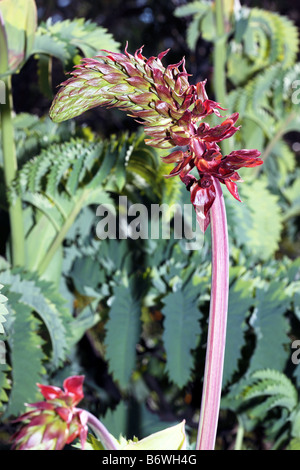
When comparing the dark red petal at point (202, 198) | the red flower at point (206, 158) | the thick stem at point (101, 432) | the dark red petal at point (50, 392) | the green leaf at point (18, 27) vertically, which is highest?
the green leaf at point (18, 27)

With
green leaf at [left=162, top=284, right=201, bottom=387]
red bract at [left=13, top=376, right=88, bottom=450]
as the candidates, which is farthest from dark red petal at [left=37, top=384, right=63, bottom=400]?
green leaf at [left=162, top=284, right=201, bottom=387]

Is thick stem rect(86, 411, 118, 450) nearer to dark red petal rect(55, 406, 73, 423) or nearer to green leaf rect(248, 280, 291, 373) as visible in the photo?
dark red petal rect(55, 406, 73, 423)

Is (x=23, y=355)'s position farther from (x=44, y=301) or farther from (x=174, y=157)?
(x=174, y=157)

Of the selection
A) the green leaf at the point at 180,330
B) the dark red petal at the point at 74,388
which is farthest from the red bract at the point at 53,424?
the green leaf at the point at 180,330

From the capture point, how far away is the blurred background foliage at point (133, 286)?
23cm

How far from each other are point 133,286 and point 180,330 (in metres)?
0.03

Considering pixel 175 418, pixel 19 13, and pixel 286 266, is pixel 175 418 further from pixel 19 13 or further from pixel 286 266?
pixel 19 13

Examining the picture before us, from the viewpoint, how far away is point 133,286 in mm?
264

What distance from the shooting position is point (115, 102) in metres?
0.12

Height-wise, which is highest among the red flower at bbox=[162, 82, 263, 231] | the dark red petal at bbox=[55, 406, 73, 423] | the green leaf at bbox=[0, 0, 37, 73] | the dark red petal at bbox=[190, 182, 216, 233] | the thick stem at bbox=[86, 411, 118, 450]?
the green leaf at bbox=[0, 0, 37, 73]

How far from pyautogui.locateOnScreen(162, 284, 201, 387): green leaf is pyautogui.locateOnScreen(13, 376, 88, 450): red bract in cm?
11

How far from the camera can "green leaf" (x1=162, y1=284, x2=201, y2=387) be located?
24 cm

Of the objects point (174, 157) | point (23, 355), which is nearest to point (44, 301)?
point (23, 355)

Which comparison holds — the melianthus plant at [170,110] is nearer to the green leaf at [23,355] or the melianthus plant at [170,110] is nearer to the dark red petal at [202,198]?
the dark red petal at [202,198]
